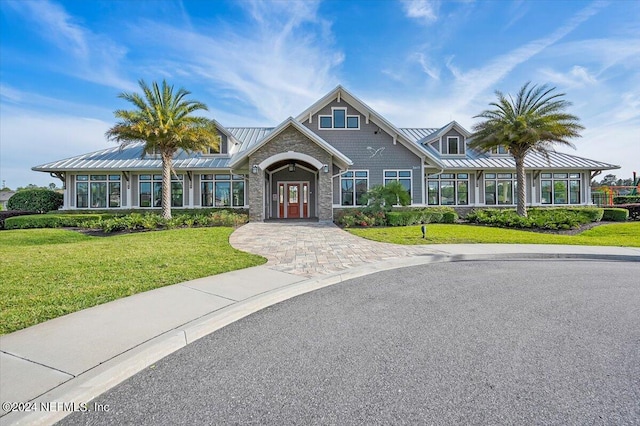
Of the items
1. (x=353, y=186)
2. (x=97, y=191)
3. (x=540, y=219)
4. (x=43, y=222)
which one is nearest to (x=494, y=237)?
(x=540, y=219)

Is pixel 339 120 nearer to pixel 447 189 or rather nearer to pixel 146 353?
pixel 447 189

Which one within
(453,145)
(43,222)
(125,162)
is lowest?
(43,222)

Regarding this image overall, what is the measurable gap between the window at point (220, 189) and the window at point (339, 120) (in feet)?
23.3

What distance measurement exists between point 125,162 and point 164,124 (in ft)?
24.4

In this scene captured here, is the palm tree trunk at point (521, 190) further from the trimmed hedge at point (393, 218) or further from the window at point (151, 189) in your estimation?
the window at point (151, 189)

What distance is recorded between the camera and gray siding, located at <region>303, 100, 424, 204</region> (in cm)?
2234

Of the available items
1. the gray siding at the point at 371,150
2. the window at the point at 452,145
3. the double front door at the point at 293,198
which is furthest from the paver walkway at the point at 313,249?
the window at the point at 452,145

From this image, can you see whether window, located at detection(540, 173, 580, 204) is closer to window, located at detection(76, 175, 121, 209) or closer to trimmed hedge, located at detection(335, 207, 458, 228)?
trimmed hedge, located at detection(335, 207, 458, 228)

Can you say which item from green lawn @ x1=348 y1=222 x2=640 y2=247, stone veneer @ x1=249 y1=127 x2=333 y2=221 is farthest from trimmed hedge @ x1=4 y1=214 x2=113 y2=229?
green lawn @ x1=348 y1=222 x2=640 y2=247

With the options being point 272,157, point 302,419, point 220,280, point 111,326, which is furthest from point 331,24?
point 302,419

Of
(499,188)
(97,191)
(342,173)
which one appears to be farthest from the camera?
(499,188)

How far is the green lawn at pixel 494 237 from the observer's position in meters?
12.8

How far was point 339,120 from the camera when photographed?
22672 mm

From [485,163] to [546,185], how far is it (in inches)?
212
